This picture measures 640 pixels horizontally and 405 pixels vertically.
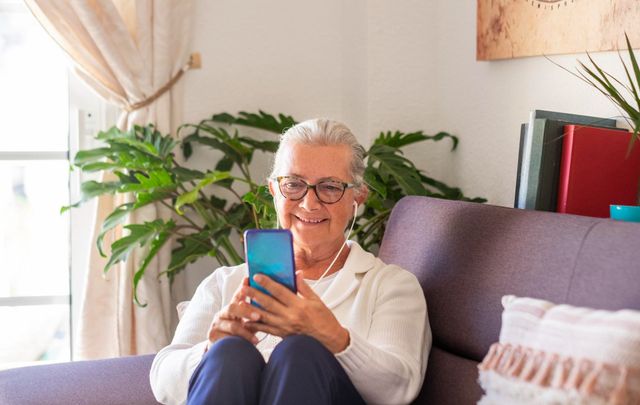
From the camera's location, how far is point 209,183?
277 cm

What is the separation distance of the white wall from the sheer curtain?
0.10m

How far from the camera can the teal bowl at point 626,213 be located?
1839 millimetres

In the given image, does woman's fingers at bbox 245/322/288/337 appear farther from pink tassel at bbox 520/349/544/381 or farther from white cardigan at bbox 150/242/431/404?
pink tassel at bbox 520/349/544/381

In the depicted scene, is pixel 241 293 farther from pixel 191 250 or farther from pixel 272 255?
pixel 191 250

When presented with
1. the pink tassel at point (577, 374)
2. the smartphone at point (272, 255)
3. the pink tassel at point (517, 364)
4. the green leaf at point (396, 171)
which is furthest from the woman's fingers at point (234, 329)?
the green leaf at point (396, 171)

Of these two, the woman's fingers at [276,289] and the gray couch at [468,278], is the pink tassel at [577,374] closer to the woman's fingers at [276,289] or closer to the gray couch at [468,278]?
the gray couch at [468,278]

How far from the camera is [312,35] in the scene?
3426 mm

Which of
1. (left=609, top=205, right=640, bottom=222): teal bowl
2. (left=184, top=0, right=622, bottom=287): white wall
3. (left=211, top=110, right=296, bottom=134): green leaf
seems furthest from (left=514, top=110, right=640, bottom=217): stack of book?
(left=211, top=110, right=296, bottom=134): green leaf

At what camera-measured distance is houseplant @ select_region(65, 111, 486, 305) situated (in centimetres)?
282

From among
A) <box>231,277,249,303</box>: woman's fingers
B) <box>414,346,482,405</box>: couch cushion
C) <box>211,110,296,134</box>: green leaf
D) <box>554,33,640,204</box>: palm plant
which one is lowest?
<box>414,346,482,405</box>: couch cushion

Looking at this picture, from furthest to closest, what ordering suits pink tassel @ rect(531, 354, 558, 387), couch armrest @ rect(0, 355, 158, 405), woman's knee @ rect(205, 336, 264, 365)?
couch armrest @ rect(0, 355, 158, 405)
woman's knee @ rect(205, 336, 264, 365)
pink tassel @ rect(531, 354, 558, 387)

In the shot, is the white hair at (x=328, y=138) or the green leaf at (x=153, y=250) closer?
the white hair at (x=328, y=138)

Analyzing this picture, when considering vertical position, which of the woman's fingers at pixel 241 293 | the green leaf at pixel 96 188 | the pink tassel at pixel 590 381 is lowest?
the pink tassel at pixel 590 381

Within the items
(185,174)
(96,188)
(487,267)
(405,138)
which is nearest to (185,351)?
(487,267)
